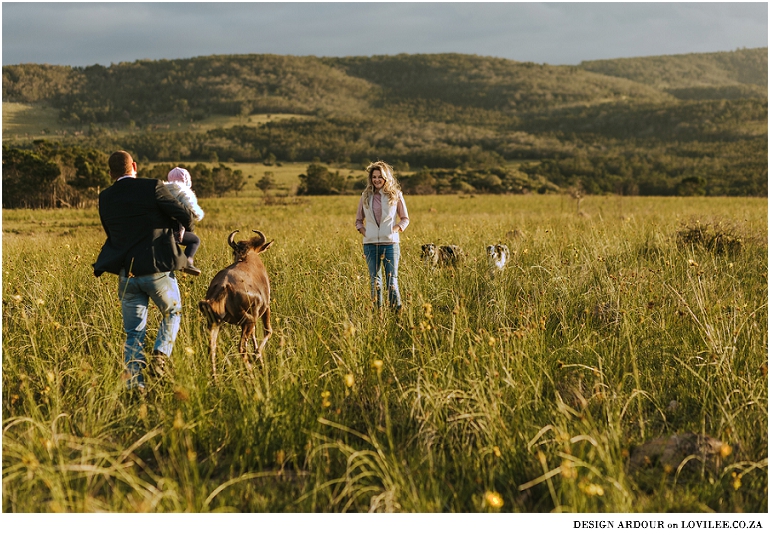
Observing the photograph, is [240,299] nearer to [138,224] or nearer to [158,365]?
[158,365]

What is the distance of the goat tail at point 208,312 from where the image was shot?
4004 mm

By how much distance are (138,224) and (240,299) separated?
104 centimetres

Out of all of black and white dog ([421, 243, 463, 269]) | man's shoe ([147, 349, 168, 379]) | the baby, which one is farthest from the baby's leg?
black and white dog ([421, 243, 463, 269])

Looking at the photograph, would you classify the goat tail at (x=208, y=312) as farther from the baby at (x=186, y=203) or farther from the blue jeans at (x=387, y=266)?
the blue jeans at (x=387, y=266)

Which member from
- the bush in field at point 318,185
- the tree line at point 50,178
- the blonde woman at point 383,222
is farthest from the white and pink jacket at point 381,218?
the bush in field at point 318,185

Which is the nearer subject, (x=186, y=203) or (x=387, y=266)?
(x=186, y=203)

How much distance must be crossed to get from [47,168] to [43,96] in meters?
180

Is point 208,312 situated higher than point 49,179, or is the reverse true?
point 49,179

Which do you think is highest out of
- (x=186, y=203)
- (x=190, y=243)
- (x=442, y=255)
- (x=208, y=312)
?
(x=186, y=203)

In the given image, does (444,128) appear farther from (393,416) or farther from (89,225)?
(393,416)

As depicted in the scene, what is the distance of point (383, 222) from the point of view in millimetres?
6508

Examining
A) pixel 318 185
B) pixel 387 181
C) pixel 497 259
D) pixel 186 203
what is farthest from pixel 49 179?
pixel 186 203

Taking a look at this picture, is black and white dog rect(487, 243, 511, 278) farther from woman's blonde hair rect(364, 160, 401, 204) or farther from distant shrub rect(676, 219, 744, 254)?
distant shrub rect(676, 219, 744, 254)

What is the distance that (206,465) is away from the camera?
3.52m
